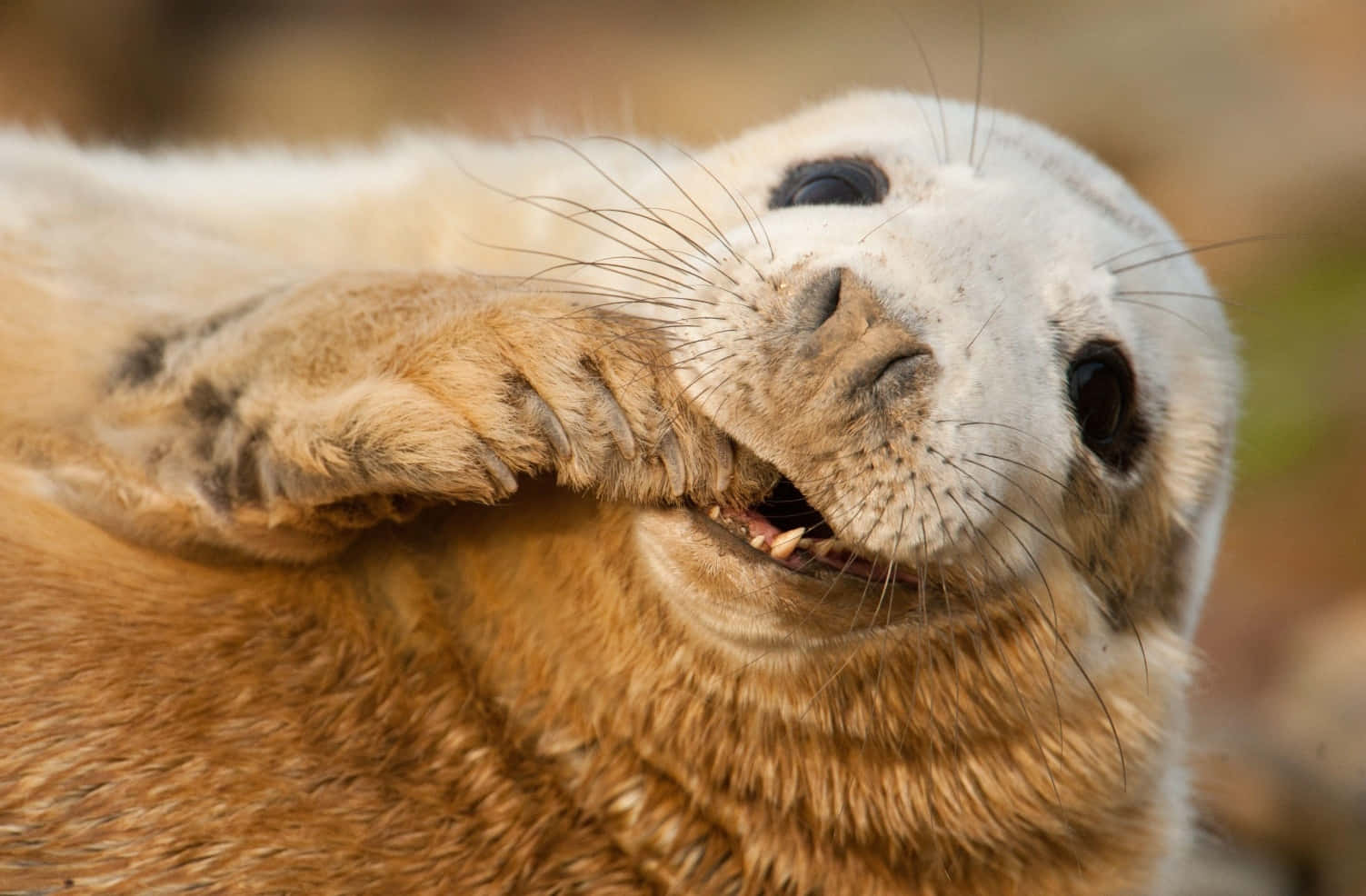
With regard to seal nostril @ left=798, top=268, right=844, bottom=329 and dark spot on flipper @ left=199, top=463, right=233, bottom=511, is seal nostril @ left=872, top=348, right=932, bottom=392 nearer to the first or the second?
seal nostril @ left=798, top=268, right=844, bottom=329

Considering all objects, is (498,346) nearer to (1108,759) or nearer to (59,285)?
(59,285)

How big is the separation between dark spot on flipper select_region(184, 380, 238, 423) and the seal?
0.01 m

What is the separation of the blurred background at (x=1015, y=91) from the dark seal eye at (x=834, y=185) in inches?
171

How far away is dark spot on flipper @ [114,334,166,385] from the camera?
2.64m

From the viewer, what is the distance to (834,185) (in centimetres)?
298

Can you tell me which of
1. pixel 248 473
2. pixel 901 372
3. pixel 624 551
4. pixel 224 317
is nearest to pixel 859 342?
pixel 901 372

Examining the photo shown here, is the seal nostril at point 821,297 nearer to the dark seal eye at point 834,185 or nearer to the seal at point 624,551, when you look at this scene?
the seal at point 624,551

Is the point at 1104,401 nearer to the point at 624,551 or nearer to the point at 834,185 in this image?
the point at 834,185

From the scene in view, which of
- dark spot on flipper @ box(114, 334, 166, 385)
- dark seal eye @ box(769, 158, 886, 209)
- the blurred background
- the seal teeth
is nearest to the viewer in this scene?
the seal teeth

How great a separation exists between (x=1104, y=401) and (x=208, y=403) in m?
1.69

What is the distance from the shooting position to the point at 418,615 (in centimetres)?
270

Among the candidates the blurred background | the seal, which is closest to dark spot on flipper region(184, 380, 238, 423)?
the seal

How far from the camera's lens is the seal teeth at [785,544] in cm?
226

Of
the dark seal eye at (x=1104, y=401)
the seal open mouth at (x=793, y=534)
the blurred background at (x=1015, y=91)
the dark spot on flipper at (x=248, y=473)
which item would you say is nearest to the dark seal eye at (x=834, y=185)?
the dark seal eye at (x=1104, y=401)
